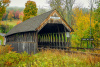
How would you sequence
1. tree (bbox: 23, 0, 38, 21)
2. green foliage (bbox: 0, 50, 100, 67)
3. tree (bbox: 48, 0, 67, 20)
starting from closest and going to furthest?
green foliage (bbox: 0, 50, 100, 67) → tree (bbox: 48, 0, 67, 20) → tree (bbox: 23, 0, 38, 21)

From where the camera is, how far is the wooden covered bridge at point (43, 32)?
50.7 ft

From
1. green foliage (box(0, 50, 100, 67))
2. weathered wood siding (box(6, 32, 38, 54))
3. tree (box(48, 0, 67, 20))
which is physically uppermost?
tree (box(48, 0, 67, 20))

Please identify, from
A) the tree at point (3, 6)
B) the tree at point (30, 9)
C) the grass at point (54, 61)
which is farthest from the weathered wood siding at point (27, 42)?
the tree at point (30, 9)

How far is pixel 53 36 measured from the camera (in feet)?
69.8

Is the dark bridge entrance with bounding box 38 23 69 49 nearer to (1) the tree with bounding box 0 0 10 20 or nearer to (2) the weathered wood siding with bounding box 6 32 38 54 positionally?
(2) the weathered wood siding with bounding box 6 32 38 54

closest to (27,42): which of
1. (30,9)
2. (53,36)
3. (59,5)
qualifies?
(53,36)

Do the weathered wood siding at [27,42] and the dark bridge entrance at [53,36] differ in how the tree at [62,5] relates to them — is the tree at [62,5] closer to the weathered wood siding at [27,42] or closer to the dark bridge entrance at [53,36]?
the dark bridge entrance at [53,36]

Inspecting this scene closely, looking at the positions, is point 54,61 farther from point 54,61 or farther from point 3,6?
point 3,6

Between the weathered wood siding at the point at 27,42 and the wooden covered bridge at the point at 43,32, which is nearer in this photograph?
the wooden covered bridge at the point at 43,32

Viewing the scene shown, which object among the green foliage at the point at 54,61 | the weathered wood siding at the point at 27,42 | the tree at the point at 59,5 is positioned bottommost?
the green foliage at the point at 54,61

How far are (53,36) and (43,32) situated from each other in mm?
3435

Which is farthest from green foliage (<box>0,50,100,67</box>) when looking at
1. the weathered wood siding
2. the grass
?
the weathered wood siding

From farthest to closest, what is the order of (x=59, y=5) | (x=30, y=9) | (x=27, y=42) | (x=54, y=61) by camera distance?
(x=30, y=9) → (x=59, y=5) → (x=27, y=42) → (x=54, y=61)

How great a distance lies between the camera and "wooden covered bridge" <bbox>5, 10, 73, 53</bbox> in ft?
50.7
